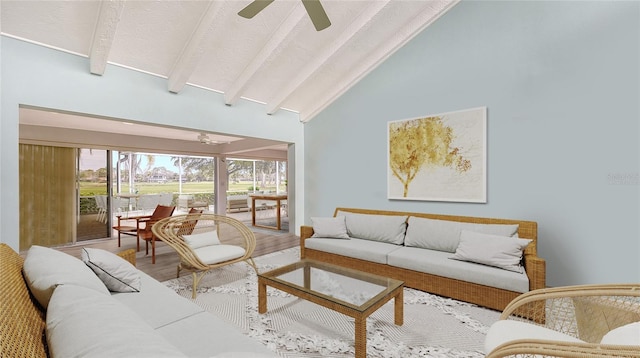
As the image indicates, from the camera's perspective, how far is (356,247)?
10.9ft

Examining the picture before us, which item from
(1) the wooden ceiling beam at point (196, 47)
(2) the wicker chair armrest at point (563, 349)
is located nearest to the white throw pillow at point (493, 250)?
(2) the wicker chair armrest at point (563, 349)

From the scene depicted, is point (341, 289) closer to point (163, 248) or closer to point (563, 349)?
point (563, 349)

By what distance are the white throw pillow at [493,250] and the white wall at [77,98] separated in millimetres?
3586

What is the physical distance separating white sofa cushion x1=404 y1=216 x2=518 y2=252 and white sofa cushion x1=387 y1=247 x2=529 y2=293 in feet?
0.30

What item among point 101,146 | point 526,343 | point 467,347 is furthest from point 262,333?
point 101,146

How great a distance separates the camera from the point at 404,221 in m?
3.53

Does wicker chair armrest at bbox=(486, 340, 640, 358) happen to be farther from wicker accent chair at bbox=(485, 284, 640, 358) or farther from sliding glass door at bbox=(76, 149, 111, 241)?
sliding glass door at bbox=(76, 149, 111, 241)

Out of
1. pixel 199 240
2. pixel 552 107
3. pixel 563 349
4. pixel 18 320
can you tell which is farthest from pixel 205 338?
pixel 552 107

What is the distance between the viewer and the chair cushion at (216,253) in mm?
2869

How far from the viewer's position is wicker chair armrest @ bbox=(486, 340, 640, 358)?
955 mm

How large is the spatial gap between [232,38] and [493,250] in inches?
145

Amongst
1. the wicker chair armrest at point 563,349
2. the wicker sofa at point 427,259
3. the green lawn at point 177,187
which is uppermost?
the green lawn at point 177,187

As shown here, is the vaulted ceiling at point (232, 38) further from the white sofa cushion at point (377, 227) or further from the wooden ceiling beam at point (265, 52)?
the white sofa cushion at point (377, 227)

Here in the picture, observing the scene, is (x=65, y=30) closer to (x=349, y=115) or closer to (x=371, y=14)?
(x=371, y=14)
